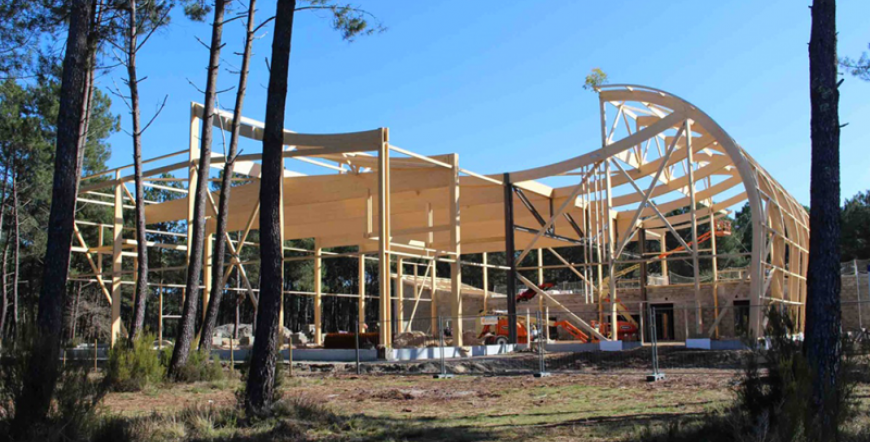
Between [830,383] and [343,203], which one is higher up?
[343,203]

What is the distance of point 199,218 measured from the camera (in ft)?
58.5

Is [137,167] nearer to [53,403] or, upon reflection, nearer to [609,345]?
[53,403]

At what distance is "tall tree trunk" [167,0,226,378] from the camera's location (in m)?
16.6

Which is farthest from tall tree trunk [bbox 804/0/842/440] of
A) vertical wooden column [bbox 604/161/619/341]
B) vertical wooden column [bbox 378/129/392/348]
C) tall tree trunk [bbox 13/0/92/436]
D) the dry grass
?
vertical wooden column [bbox 604/161/619/341]

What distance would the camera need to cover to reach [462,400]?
41.2ft

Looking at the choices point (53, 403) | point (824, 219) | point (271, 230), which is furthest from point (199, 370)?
point (824, 219)

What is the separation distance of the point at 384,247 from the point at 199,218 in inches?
220

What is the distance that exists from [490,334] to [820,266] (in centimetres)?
2246

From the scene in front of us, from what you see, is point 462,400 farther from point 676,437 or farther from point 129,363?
point 129,363

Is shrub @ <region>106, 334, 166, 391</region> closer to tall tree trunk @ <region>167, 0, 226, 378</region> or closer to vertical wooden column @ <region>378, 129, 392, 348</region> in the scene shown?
tall tree trunk @ <region>167, 0, 226, 378</region>

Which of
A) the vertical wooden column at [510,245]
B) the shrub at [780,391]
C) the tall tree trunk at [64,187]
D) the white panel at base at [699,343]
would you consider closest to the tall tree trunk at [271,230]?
the tall tree trunk at [64,187]

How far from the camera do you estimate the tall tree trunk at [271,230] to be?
9742 mm

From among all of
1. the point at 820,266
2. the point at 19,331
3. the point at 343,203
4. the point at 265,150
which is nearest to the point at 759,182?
the point at 343,203

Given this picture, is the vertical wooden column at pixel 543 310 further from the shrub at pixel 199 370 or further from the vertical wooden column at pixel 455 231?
the shrub at pixel 199 370
